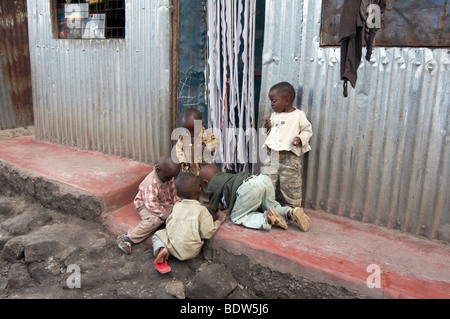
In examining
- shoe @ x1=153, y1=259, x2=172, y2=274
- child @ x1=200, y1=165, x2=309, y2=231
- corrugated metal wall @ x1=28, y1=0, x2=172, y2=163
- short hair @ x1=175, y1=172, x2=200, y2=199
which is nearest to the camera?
shoe @ x1=153, y1=259, x2=172, y2=274

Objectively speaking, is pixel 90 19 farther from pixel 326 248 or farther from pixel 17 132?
pixel 326 248

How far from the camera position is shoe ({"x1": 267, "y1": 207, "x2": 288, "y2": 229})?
3477 mm

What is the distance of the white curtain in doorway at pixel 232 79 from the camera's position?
4.18 meters

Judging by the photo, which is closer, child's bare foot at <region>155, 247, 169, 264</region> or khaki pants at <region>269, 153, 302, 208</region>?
child's bare foot at <region>155, 247, 169, 264</region>

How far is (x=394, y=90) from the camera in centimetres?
338

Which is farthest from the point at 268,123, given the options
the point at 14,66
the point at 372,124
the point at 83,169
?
the point at 14,66

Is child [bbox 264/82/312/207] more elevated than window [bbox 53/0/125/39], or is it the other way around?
window [bbox 53/0/125/39]

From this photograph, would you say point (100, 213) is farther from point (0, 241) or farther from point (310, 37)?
point (310, 37)

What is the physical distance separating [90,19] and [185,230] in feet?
11.9

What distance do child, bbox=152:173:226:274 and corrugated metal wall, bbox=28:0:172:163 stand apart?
1.55 m

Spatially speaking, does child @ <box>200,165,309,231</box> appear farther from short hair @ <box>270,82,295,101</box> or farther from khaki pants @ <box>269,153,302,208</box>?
short hair @ <box>270,82,295,101</box>

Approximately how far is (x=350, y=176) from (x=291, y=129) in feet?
2.35

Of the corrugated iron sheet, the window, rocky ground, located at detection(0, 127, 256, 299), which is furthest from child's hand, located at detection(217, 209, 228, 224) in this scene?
the corrugated iron sheet
